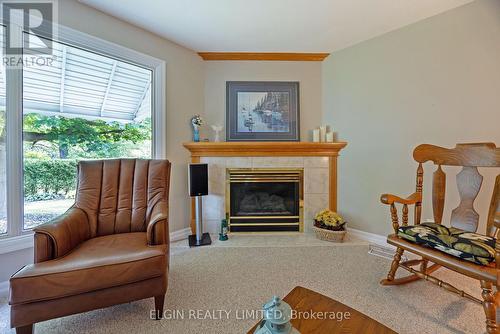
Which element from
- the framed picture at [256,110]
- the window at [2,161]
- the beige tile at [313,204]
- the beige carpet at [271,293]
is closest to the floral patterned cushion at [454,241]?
the beige carpet at [271,293]

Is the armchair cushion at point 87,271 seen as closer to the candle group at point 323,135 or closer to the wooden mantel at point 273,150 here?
the wooden mantel at point 273,150

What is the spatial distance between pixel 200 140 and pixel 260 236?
1494 millimetres

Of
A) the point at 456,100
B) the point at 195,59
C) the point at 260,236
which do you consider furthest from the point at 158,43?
the point at 456,100

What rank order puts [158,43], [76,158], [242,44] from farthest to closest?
[242,44] < [158,43] < [76,158]

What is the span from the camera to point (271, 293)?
5.33 ft

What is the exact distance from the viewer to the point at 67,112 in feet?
6.72

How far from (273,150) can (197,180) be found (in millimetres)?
1045

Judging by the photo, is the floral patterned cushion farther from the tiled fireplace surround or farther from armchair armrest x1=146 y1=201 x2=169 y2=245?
armchair armrest x1=146 y1=201 x2=169 y2=245

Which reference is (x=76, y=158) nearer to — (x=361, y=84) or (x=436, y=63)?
(x=361, y=84)

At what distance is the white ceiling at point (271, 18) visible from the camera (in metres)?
1.95

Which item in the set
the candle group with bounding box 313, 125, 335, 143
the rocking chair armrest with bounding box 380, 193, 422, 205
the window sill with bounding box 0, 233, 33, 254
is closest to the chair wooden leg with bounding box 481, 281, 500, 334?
the rocking chair armrest with bounding box 380, 193, 422, 205

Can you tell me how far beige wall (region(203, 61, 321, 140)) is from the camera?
2.98 meters

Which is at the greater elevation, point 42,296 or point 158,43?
point 158,43

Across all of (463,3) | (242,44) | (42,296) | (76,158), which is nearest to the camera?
(42,296)
